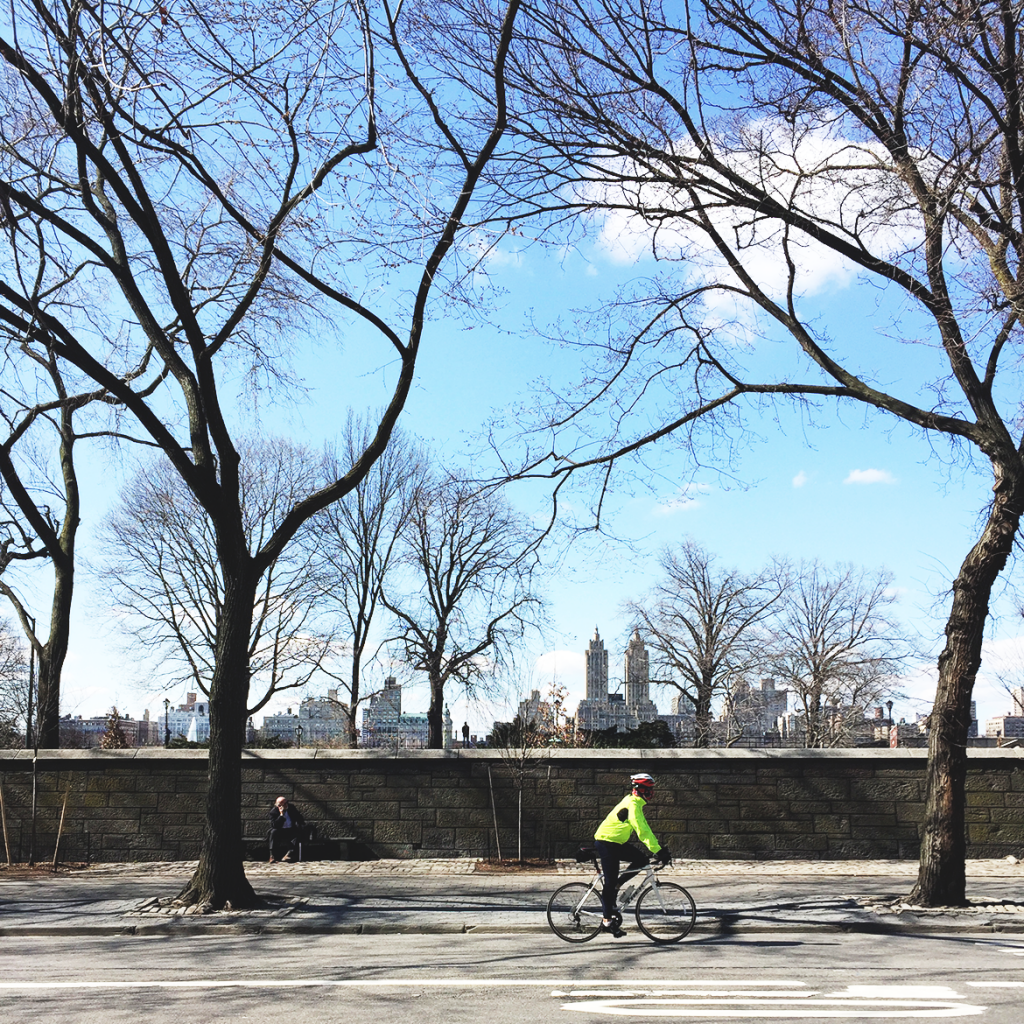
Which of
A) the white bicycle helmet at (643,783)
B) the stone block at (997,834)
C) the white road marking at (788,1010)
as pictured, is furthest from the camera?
the stone block at (997,834)

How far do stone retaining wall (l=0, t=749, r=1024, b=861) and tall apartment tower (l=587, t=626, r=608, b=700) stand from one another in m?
95.5

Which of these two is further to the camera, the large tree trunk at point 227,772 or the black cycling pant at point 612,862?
the large tree trunk at point 227,772

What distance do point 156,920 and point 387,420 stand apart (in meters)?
6.11

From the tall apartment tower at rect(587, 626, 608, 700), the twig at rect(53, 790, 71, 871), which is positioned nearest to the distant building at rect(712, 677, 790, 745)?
the twig at rect(53, 790, 71, 871)

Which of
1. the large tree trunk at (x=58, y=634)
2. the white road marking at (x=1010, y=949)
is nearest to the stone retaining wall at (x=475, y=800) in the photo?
the large tree trunk at (x=58, y=634)

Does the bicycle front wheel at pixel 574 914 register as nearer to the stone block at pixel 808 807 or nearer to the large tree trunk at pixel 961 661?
the large tree trunk at pixel 961 661

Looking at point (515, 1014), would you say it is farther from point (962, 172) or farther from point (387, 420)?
point (962, 172)

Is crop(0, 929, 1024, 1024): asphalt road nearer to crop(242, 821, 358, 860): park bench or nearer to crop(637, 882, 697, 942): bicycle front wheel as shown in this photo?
crop(637, 882, 697, 942): bicycle front wheel

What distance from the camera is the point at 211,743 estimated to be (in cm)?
1213

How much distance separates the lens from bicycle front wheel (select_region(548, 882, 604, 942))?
1001 cm

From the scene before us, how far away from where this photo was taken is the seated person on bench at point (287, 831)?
15.7m

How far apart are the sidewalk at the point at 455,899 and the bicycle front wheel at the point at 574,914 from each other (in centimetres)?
57

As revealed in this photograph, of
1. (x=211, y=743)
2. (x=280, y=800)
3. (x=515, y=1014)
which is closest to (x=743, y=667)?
(x=280, y=800)

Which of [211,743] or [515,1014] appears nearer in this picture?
[515,1014]
